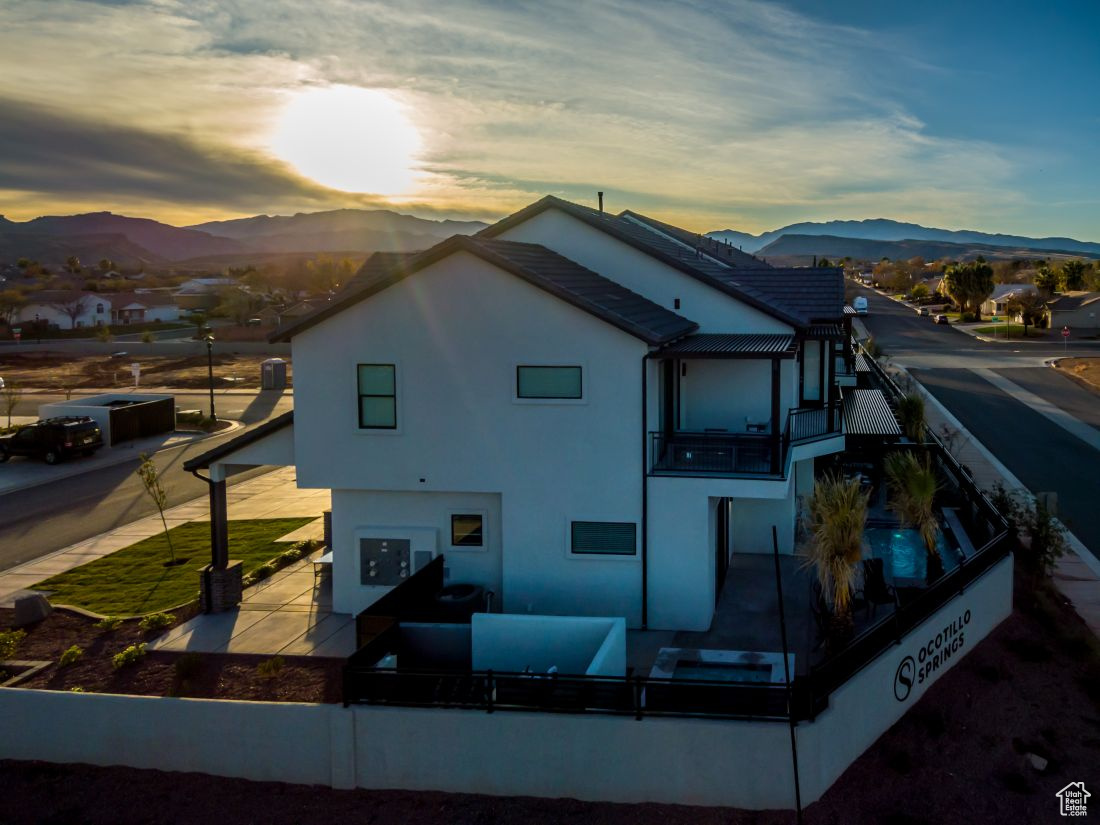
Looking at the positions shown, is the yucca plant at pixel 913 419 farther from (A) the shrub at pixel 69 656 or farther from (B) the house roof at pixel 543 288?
(A) the shrub at pixel 69 656

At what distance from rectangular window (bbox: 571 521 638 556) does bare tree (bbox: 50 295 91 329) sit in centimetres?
10559

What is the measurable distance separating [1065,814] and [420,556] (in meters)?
11.2

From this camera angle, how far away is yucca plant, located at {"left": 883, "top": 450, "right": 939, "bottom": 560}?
18.7m

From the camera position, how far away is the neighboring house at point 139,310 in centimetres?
11316

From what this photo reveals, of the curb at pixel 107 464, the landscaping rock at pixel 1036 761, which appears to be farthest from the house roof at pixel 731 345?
the curb at pixel 107 464

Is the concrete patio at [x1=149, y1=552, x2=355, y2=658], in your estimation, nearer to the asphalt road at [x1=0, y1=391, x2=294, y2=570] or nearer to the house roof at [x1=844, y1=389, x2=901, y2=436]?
the asphalt road at [x1=0, y1=391, x2=294, y2=570]

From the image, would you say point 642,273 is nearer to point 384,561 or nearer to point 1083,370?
point 384,561

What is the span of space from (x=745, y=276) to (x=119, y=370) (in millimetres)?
54545

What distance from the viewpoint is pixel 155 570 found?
68.8 feet

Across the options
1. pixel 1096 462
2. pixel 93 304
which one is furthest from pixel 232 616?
pixel 93 304

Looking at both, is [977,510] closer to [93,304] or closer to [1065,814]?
[1065,814]

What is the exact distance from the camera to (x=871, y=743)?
41.5ft

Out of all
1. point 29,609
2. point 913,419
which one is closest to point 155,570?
point 29,609

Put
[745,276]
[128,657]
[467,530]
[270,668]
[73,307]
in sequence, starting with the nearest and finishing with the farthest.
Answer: [270,668], [128,657], [467,530], [745,276], [73,307]
